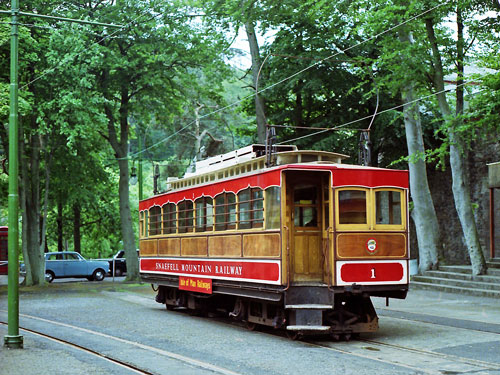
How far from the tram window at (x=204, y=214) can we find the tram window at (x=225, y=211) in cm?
33

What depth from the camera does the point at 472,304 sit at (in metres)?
20.1

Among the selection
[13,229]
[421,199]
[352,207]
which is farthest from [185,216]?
[421,199]

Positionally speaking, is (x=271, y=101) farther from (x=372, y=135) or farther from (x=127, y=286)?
(x=127, y=286)

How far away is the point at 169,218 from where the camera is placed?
20469 mm

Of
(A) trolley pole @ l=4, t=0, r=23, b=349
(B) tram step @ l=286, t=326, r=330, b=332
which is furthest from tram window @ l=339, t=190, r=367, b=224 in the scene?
(A) trolley pole @ l=4, t=0, r=23, b=349

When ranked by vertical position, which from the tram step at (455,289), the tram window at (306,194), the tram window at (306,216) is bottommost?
the tram step at (455,289)

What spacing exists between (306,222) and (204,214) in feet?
12.2

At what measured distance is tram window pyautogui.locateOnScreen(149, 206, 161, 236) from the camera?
70.2 feet

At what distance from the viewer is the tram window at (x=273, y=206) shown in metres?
14.6

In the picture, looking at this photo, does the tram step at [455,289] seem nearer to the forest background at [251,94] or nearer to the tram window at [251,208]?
the forest background at [251,94]

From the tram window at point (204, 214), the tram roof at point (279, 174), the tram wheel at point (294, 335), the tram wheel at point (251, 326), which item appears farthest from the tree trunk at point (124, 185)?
the tram wheel at point (294, 335)

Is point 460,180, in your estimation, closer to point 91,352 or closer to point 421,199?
point 421,199

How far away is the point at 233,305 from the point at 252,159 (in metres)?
3.83

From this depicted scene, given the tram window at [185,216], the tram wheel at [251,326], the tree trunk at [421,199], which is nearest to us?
the tram wheel at [251,326]
